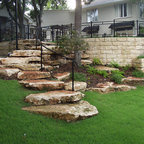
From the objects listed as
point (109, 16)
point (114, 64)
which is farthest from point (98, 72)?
point (109, 16)

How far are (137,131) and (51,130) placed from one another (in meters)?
1.75

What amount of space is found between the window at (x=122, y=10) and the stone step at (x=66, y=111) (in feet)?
49.0

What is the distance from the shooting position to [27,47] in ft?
30.0

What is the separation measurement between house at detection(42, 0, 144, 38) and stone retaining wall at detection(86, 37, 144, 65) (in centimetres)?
422

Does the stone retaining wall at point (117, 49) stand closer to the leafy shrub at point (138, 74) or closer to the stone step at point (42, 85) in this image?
Answer: the leafy shrub at point (138, 74)

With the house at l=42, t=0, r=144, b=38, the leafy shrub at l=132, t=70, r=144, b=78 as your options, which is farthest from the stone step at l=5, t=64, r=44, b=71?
the house at l=42, t=0, r=144, b=38

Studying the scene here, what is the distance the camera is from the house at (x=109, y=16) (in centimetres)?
1589

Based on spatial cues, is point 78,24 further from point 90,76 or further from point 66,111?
point 66,111

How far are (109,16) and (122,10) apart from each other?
1363 mm

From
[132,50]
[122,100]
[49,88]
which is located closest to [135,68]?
[132,50]

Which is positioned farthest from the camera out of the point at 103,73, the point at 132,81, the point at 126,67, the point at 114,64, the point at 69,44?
the point at 114,64

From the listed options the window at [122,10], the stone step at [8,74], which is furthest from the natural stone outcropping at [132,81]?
the window at [122,10]

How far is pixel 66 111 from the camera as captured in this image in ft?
13.4

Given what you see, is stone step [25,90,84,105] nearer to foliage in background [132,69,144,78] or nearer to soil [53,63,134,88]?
soil [53,63,134,88]
